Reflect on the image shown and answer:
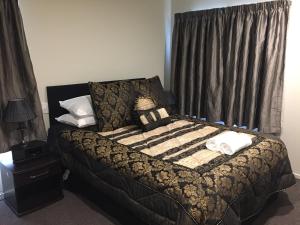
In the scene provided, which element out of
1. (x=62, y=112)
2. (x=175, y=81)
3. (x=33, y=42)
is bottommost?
(x=62, y=112)

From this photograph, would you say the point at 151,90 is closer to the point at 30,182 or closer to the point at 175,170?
the point at 175,170

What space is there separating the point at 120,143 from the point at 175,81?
1.78m

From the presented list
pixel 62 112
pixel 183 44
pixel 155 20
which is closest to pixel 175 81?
pixel 183 44

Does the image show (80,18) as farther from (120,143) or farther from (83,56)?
(120,143)

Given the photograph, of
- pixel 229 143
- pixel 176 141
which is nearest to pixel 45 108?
pixel 176 141

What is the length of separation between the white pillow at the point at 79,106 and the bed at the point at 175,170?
6.4 inches

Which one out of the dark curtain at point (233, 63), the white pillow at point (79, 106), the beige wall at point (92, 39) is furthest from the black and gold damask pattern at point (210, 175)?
the beige wall at point (92, 39)

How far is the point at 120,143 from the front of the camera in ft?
7.80

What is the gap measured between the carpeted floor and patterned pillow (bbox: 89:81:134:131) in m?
0.81

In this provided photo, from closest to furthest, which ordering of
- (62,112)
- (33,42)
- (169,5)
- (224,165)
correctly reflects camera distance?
(224,165) → (33,42) → (62,112) → (169,5)

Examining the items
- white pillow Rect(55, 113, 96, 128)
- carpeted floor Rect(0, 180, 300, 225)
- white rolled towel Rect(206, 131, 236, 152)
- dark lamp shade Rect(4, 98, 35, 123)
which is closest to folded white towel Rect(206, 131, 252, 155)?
white rolled towel Rect(206, 131, 236, 152)

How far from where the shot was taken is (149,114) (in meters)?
2.82

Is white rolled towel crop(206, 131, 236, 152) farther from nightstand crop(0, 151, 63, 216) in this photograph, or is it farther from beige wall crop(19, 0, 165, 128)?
beige wall crop(19, 0, 165, 128)

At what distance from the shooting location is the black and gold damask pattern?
5.25 feet
